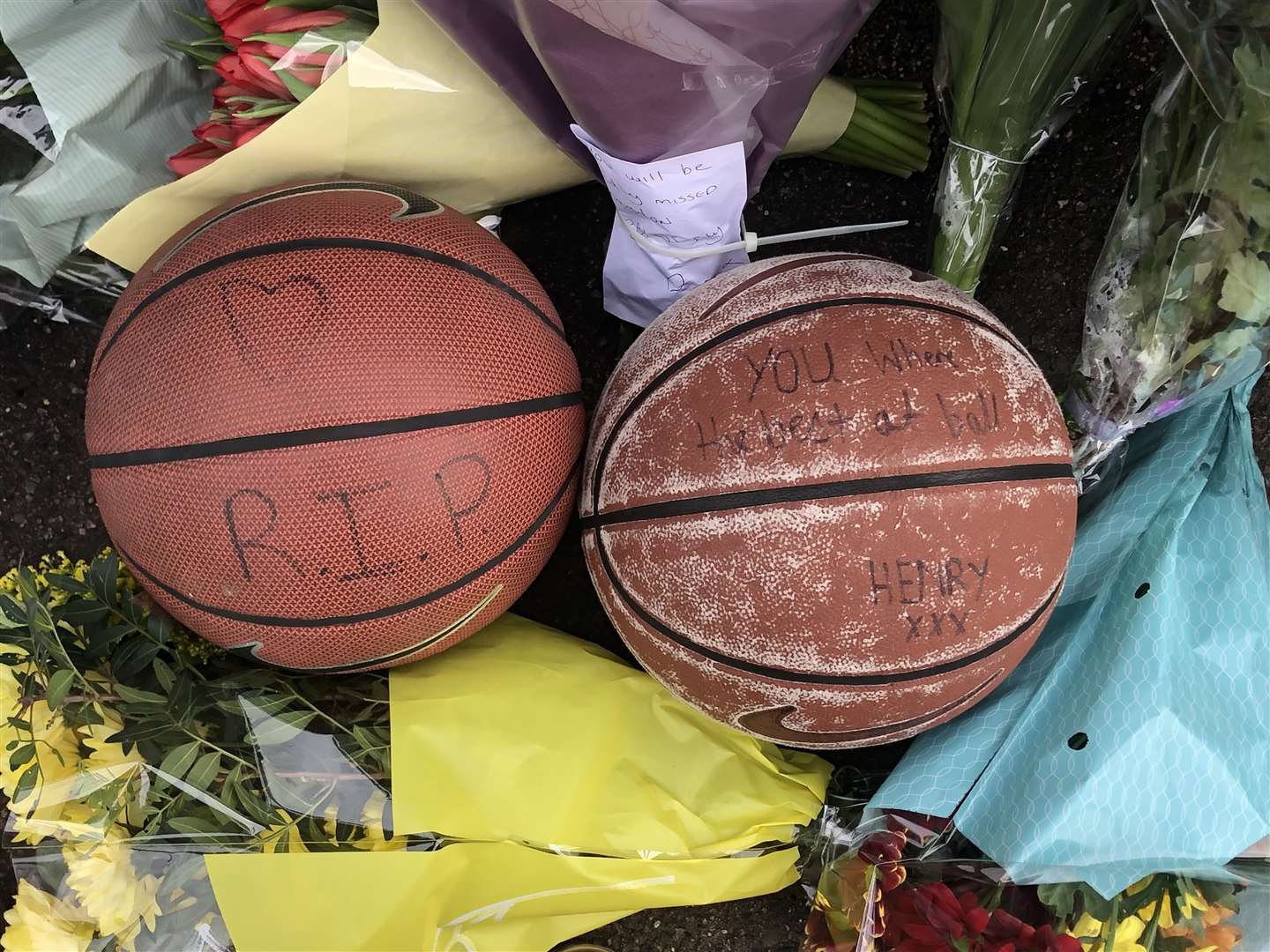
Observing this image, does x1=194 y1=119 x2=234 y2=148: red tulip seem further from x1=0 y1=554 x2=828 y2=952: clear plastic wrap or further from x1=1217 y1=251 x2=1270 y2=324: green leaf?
x1=1217 y1=251 x2=1270 y2=324: green leaf

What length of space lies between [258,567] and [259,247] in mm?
487

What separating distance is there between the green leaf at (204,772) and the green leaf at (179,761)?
0.04 feet

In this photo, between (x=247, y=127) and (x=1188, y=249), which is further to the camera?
(x=247, y=127)

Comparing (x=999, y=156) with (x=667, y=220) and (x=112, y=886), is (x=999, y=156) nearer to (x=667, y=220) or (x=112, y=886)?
(x=667, y=220)

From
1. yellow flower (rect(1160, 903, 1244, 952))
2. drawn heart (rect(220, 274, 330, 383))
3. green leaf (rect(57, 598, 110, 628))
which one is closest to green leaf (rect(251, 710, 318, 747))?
green leaf (rect(57, 598, 110, 628))

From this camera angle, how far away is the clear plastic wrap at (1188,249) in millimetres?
1300

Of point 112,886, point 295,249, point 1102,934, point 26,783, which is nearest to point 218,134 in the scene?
point 295,249

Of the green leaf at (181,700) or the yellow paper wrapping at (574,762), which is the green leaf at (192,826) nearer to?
the green leaf at (181,700)

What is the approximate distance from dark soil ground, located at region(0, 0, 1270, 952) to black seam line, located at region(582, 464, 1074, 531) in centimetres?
85

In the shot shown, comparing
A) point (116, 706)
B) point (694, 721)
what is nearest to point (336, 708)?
point (116, 706)

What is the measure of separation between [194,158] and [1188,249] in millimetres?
1784

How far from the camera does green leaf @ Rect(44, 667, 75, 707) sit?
1351 mm

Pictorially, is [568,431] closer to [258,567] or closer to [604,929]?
[258,567]

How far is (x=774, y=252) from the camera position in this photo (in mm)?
2062
